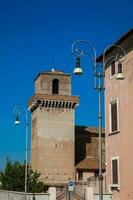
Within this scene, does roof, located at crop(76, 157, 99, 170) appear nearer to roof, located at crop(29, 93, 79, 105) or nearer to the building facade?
roof, located at crop(29, 93, 79, 105)

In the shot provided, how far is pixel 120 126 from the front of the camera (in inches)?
1134

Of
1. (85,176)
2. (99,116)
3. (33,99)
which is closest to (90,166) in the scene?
(85,176)

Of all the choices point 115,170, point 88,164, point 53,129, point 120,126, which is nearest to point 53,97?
point 53,129

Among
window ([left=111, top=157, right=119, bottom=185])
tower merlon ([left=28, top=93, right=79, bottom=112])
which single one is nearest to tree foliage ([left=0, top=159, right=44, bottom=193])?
window ([left=111, top=157, right=119, bottom=185])

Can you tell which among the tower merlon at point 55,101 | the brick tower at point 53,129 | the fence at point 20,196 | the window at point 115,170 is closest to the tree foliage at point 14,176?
the fence at point 20,196

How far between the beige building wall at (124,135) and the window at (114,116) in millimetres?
247

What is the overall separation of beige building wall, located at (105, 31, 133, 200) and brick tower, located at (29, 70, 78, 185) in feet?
121

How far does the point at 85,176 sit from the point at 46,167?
19.2 feet

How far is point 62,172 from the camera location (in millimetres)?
67000

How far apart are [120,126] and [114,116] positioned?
3.93ft

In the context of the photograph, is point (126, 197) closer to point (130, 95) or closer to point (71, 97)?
point (130, 95)

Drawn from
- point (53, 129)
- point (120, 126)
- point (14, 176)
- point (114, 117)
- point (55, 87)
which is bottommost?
point (14, 176)

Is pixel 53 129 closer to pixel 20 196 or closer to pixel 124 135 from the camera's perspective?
pixel 20 196

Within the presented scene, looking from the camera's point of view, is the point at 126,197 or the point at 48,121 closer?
the point at 126,197
